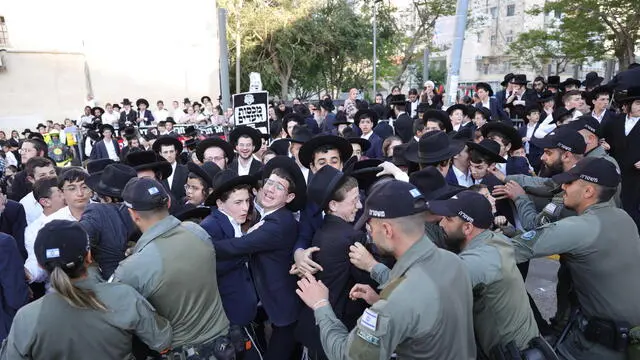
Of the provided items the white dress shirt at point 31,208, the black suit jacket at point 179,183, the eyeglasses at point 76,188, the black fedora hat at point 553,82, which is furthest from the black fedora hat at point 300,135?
the black fedora hat at point 553,82

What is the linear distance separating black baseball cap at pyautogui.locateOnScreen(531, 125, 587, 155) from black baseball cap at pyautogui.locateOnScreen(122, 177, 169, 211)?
341 centimetres

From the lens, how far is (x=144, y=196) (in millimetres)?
2758

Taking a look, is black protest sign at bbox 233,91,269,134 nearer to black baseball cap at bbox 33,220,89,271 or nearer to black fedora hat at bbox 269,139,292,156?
black fedora hat at bbox 269,139,292,156

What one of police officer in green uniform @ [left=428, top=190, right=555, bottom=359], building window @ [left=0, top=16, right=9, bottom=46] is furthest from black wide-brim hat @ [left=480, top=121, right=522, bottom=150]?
building window @ [left=0, top=16, right=9, bottom=46]

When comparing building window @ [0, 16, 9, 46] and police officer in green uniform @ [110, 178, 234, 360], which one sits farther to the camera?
building window @ [0, 16, 9, 46]

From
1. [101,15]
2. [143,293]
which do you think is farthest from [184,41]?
[143,293]

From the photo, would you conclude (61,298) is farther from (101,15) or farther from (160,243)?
(101,15)

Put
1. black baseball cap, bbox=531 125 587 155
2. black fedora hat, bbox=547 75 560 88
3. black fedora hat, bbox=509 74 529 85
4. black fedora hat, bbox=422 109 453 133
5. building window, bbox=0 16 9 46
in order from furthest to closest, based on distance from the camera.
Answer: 1. building window, bbox=0 16 9 46
2. black fedora hat, bbox=547 75 560 88
3. black fedora hat, bbox=509 74 529 85
4. black fedora hat, bbox=422 109 453 133
5. black baseball cap, bbox=531 125 587 155

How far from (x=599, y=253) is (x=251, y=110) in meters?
6.47

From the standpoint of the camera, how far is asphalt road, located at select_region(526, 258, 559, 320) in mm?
5077

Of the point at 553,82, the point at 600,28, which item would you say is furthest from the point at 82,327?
the point at 600,28

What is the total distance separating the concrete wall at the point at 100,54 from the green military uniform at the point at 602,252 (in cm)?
2439

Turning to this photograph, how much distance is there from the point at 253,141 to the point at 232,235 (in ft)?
10.5

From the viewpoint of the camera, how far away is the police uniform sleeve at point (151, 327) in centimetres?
247
